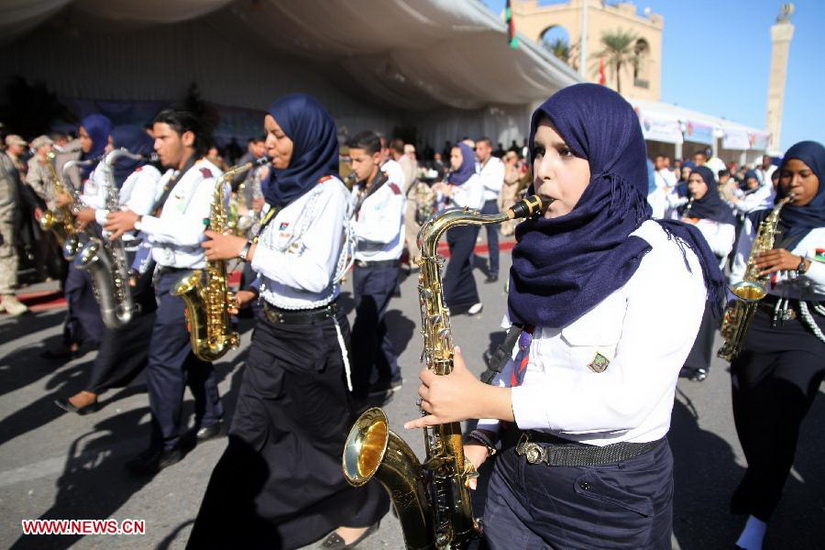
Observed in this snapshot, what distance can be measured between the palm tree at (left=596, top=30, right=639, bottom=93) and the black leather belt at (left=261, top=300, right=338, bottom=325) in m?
38.5

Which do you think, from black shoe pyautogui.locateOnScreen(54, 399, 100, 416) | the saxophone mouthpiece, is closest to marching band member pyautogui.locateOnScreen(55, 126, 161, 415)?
black shoe pyautogui.locateOnScreen(54, 399, 100, 416)

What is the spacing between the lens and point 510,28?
13.1 metres

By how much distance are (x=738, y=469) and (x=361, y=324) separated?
2829 mm

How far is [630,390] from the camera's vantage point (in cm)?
134

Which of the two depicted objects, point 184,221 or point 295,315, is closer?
point 295,315

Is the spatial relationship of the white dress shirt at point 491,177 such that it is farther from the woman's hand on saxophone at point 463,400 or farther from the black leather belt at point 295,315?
the woman's hand on saxophone at point 463,400

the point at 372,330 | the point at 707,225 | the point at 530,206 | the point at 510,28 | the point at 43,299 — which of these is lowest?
the point at 43,299

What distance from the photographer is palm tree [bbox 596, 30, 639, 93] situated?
1448 inches

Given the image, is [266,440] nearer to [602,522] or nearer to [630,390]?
[602,522]

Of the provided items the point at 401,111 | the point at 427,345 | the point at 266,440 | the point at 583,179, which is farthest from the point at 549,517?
the point at 401,111

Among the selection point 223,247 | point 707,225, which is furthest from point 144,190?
point 707,225

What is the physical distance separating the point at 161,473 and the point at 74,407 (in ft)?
4.18

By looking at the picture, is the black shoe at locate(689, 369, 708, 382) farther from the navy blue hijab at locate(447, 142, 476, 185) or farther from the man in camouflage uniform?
the man in camouflage uniform

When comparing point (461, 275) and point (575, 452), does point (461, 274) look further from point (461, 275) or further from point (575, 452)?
point (575, 452)
